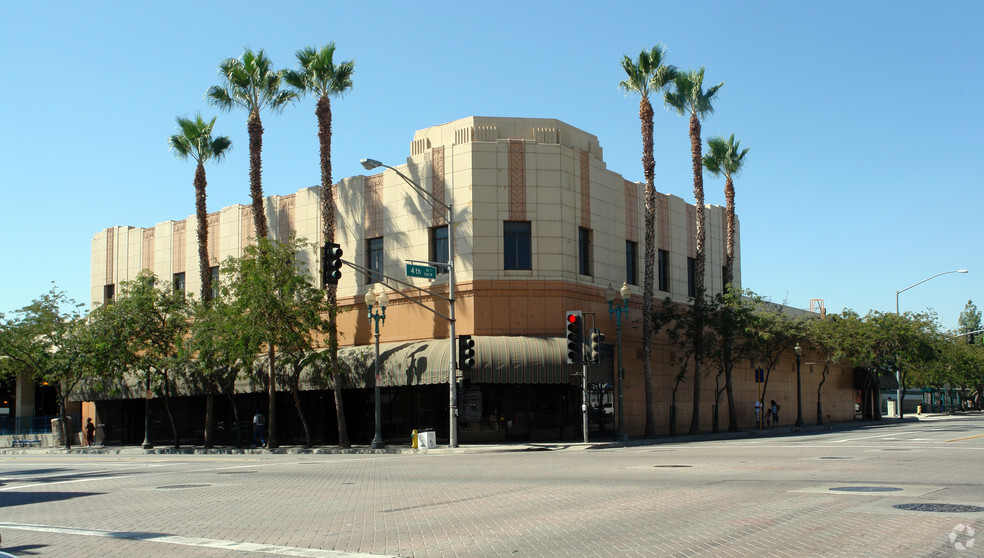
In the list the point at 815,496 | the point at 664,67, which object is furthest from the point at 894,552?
the point at 664,67

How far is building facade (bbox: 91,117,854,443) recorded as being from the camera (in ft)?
115

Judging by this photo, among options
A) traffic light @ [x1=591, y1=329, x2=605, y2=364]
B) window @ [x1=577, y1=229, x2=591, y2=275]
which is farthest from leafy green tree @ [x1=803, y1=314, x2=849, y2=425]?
traffic light @ [x1=591, y1=329, x2=605, y2=364]

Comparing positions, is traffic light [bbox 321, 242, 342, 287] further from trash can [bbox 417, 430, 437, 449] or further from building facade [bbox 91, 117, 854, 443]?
trash can [bbox 417, 430, 437, 449]

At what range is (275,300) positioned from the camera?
118 feet

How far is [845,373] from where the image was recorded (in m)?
64.0

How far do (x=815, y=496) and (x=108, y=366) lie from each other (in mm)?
38565

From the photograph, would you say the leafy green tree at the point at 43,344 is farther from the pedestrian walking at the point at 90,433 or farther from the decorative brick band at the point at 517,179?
the decorative brick band at the point at 517,179

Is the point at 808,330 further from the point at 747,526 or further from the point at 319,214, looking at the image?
the point at 747,526

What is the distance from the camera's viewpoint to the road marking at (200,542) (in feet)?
30.4

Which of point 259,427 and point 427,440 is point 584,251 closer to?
point 427,440

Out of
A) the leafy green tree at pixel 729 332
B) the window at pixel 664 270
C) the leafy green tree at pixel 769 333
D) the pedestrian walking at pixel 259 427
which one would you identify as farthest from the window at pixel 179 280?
the leafy green tree at pixel 769 333

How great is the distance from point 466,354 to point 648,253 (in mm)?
11975

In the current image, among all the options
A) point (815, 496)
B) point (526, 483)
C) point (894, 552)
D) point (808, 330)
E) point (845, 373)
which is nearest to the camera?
point (894, 552)

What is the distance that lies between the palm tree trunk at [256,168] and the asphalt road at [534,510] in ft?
64.6
